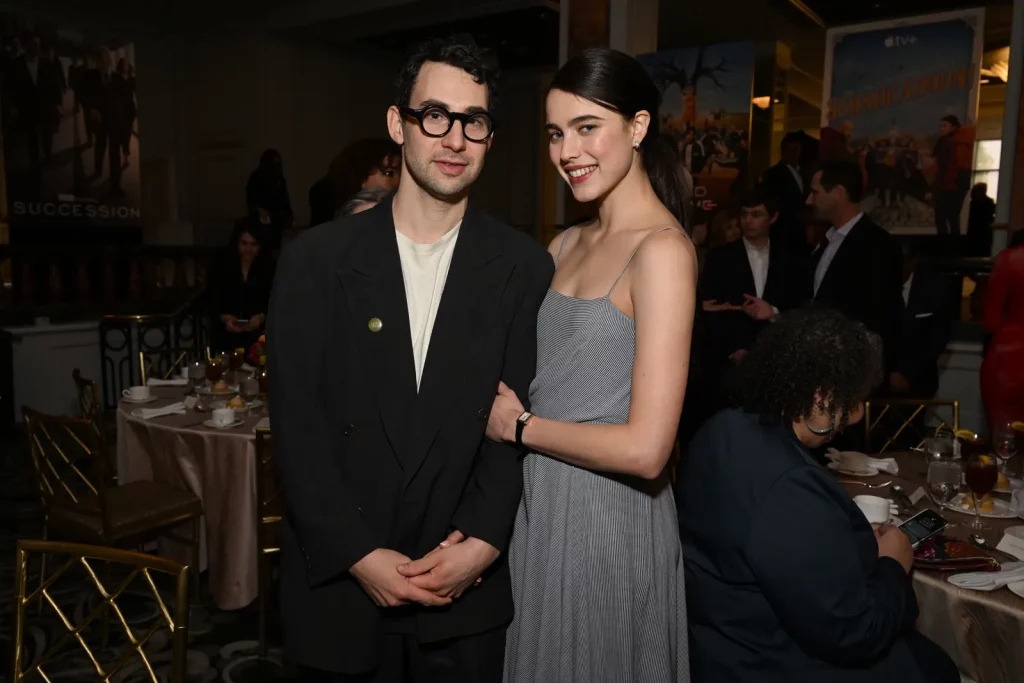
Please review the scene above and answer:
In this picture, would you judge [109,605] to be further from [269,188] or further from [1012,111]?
[269,188]

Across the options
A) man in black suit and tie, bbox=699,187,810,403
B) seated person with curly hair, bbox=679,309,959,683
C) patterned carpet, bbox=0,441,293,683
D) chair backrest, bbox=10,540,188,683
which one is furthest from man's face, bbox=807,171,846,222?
chair backrest, bbox=10,540,188,683

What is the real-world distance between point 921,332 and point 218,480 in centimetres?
376

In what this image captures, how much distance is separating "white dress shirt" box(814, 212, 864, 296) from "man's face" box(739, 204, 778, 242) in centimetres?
39

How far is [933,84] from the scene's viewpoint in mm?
5059

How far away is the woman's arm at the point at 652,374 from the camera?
1336mm

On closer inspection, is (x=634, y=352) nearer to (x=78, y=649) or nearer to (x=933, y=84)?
(x=78, y=649)

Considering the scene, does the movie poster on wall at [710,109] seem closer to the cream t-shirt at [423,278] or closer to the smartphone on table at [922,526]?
the smartphone on table at [922,526]

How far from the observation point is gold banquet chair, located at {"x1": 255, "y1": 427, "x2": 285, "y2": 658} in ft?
8.96

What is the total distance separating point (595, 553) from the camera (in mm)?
1437

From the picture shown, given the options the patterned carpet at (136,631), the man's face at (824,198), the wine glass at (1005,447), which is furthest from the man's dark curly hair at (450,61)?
the man's face at (824,198)

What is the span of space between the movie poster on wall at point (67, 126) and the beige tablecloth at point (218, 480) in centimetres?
674

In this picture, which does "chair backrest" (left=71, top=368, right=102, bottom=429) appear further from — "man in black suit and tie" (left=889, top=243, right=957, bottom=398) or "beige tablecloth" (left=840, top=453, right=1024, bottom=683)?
"man in black suit and tie" (left=889, top=243, right=957, bottom=398)

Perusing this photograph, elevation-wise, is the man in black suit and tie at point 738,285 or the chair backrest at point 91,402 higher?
the man in black suit and tie at point 738,285

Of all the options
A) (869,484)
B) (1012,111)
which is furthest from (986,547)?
(1012,111)
